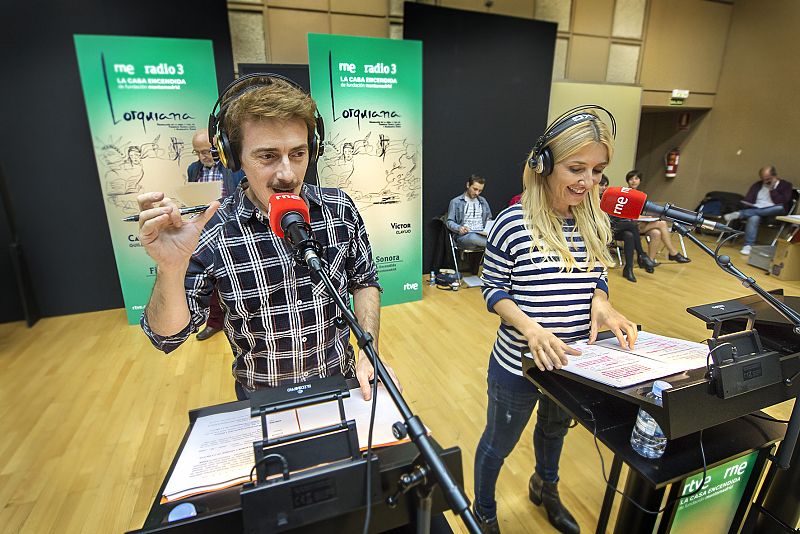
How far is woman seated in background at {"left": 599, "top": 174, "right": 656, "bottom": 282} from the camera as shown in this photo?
5.12m

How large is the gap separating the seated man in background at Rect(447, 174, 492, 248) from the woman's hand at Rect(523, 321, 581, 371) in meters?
3.66

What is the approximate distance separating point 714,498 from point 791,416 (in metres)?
0.32

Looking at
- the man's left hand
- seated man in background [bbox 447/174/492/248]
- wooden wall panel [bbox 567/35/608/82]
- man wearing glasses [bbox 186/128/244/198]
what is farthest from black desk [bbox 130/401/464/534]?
wooden wall panel [bbox 567/35/608/82]

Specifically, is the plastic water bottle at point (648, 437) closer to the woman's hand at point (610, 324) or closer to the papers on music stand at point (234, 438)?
the woman's hand at point (610, 324)

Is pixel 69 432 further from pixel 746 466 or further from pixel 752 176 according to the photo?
pixel 752 176

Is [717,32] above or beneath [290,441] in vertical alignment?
above

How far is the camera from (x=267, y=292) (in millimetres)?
1065

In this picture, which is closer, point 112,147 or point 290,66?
point 112,147

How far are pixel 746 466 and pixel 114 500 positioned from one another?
258cm

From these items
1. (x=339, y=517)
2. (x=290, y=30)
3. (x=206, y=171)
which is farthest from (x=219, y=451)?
(x=290, y=30)

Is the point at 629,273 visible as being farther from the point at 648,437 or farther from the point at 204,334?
the point at 204,334

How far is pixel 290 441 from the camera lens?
61 cm

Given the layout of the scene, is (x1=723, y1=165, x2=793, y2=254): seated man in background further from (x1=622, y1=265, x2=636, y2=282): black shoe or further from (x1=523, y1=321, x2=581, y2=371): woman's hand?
(x1=523, y1=321, x2=581, y2=371): woman's hand

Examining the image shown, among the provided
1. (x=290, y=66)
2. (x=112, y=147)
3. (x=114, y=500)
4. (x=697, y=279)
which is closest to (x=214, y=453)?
(x=114, y=500)
